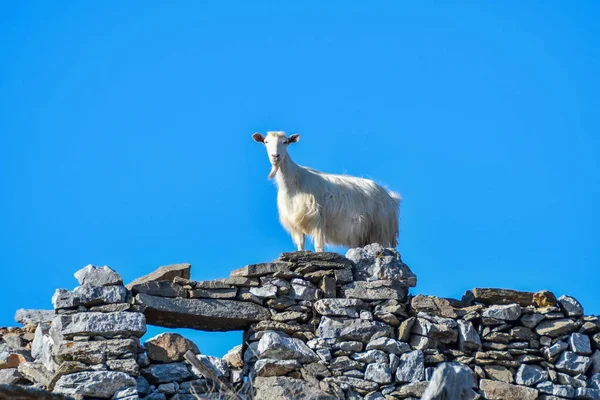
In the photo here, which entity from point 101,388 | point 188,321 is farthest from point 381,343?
point 101,388

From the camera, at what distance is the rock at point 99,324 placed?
11711 millimetres

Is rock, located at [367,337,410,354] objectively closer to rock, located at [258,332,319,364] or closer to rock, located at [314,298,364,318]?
rock, located at [314,298,364,318]

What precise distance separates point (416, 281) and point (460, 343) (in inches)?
41.2

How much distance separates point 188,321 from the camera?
12.5 m

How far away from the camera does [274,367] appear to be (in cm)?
1203

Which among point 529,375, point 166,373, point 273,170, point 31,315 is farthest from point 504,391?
point 31,315

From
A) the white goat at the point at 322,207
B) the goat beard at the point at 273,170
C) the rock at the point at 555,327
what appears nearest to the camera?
the rock at the point at 555,327

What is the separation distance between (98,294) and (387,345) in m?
3.70

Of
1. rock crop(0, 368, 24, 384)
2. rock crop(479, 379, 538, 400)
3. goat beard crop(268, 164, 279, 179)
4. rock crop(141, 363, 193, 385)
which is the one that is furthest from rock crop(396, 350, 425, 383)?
rock crop(0, 368, 24, 384)

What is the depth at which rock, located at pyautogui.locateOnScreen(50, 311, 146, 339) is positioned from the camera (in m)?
11.7

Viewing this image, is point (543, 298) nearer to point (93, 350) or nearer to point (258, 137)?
point (258, 137)

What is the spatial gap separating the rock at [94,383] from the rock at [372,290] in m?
3.12

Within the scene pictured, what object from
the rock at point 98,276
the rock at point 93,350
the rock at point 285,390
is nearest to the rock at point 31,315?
the rock at point 98,276

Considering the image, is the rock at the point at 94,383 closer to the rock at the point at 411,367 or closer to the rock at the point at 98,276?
the rock at the point at 98,276
